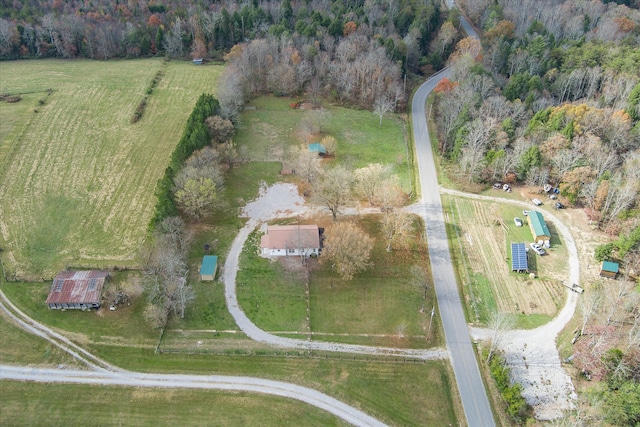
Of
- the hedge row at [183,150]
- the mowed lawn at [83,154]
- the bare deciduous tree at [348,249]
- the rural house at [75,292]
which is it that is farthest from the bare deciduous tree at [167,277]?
the bare deciduous tree at [348,249]

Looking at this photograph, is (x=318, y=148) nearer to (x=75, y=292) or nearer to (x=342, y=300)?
(x=342, y=300)

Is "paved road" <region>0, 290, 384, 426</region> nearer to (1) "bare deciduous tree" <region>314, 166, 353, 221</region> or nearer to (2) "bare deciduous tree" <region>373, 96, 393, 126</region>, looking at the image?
(1) "bare deciduous tree" <region>314, 166, 353, 221</region>

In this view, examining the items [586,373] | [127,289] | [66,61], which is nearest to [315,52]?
[66,61]

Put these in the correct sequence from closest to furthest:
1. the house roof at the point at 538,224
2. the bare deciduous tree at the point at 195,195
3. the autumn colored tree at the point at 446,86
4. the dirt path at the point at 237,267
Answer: the dirt path at the point at 237,267 < the bare deciduous tree at the point at 195,195 < the house roof at the point at 538,224 < the autumn colored tree at the point at 446,86

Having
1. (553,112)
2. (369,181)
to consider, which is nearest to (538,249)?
(369,181)

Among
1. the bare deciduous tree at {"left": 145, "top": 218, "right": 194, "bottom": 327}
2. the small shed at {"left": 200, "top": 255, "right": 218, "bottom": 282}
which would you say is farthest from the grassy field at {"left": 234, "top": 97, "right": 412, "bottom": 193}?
the small shed at {"left": 200, "top": 255, "right": 218, "bottom": 282}

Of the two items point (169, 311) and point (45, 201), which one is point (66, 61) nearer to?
point (45, 201)

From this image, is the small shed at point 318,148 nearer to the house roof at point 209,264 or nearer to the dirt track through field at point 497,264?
the dirt track through field at point 497,264
